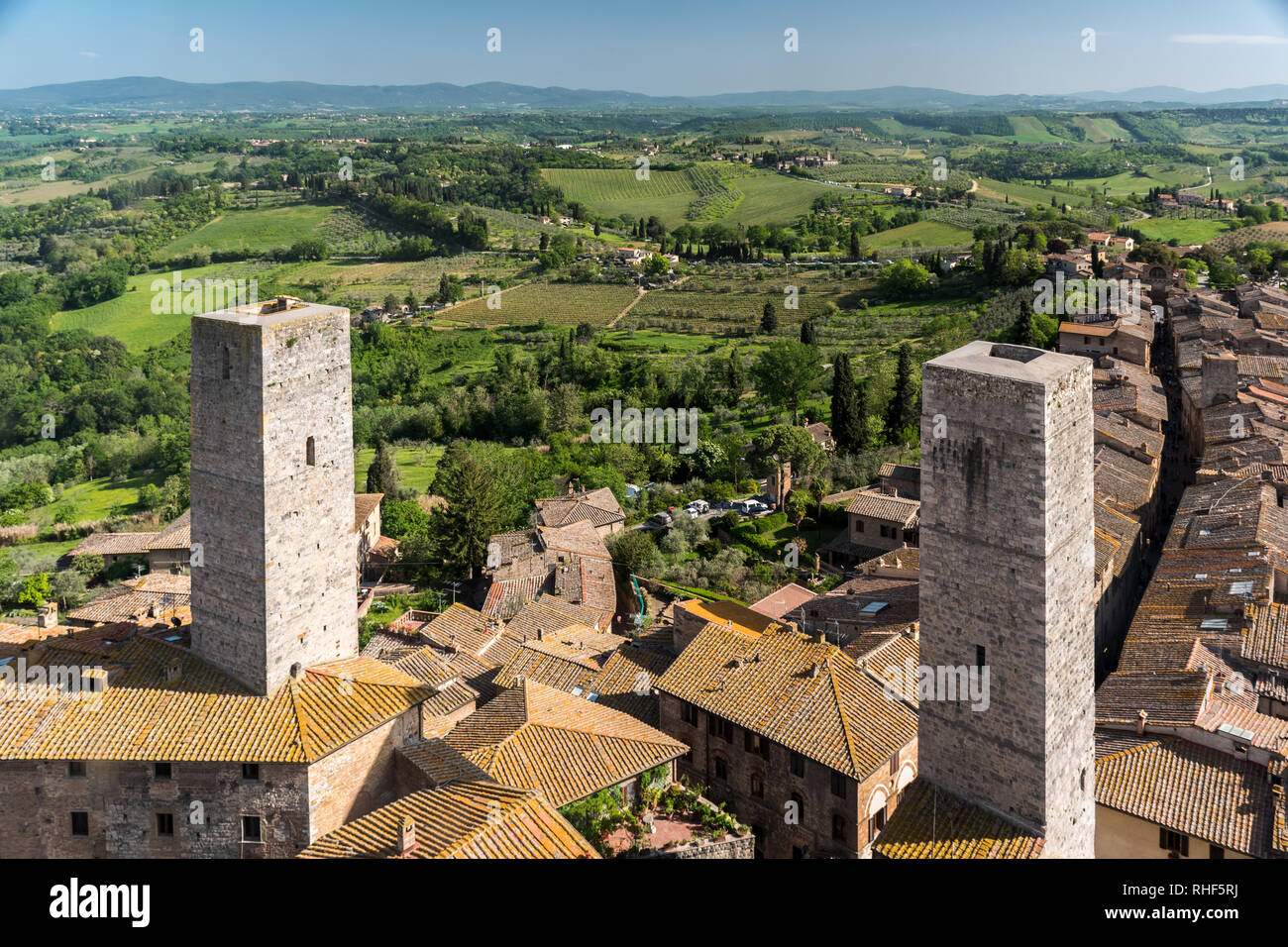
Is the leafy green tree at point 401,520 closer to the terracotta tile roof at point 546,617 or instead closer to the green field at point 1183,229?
the terracotta tile roof at point 546,617

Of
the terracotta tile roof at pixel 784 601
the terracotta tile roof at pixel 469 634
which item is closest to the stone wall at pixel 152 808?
the terracotta tile roof at pixel 469 634

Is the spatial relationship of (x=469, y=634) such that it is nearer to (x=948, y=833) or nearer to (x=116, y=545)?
(x=948, y=833)

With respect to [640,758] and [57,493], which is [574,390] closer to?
[57,493]

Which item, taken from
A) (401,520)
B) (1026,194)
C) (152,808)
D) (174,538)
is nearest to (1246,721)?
(152,808)

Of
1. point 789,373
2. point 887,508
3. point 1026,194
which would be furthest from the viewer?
point 1026,194

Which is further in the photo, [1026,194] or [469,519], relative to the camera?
[1026,194]
